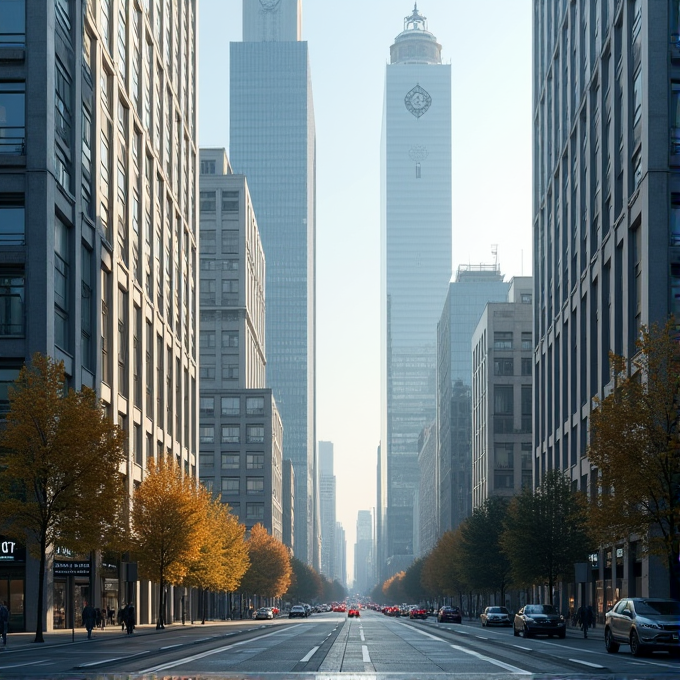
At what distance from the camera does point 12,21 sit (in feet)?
173

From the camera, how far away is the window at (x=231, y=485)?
16125cm

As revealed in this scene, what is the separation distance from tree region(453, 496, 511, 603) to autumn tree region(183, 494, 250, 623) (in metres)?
19.6

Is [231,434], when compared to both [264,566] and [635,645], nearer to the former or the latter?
[264,566]

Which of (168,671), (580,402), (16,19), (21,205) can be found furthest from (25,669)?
(580,402)

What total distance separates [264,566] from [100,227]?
73.9 m

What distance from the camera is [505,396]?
5364 inches

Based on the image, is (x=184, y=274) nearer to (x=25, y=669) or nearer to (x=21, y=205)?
(x=21, y=205)

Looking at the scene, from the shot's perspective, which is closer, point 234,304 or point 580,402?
point 580,402

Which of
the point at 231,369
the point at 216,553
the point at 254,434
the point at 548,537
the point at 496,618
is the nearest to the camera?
the point at 548,537

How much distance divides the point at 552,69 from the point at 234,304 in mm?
86349

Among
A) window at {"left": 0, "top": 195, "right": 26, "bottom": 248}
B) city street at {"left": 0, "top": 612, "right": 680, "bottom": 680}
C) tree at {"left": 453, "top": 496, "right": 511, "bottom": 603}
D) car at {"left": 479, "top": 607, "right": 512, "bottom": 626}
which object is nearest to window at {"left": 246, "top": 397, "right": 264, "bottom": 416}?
tree at {"left": 453, "top": 496, "right": 511, "bottom": 603}

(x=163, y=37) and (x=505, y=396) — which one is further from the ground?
(x=163, y=37)

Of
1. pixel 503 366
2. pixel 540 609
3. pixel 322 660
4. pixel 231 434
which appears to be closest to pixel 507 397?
pixel 503 366

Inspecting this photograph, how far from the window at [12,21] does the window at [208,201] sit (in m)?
116
